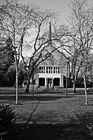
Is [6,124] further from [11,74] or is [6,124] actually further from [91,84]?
[91,84]

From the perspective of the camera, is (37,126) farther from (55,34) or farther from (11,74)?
(11,74)

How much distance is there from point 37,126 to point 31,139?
186 cm

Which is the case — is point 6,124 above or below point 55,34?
below

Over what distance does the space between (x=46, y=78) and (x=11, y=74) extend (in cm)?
1299

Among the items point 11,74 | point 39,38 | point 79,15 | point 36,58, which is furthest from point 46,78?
point 79,15

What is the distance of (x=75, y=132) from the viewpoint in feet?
24.5

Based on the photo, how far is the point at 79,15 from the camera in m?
18.6

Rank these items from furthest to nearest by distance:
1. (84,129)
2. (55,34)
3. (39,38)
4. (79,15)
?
(39,38)
(55,34)
(79,15)
(84,129)

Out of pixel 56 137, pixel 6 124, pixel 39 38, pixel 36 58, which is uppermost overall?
pixel 39 38

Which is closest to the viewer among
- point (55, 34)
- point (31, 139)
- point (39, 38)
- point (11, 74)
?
point (31, 139)

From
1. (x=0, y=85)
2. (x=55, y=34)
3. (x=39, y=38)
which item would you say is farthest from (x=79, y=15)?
(x=0, y=85)

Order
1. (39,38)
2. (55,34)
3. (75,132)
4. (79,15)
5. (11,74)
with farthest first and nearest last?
(11,74)
(39,38)
(55,34)
(79,15)
(75,132)

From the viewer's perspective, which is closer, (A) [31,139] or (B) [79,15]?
(A) [31,139]

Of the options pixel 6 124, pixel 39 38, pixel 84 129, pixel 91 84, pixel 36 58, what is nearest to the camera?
pixel 6 124
